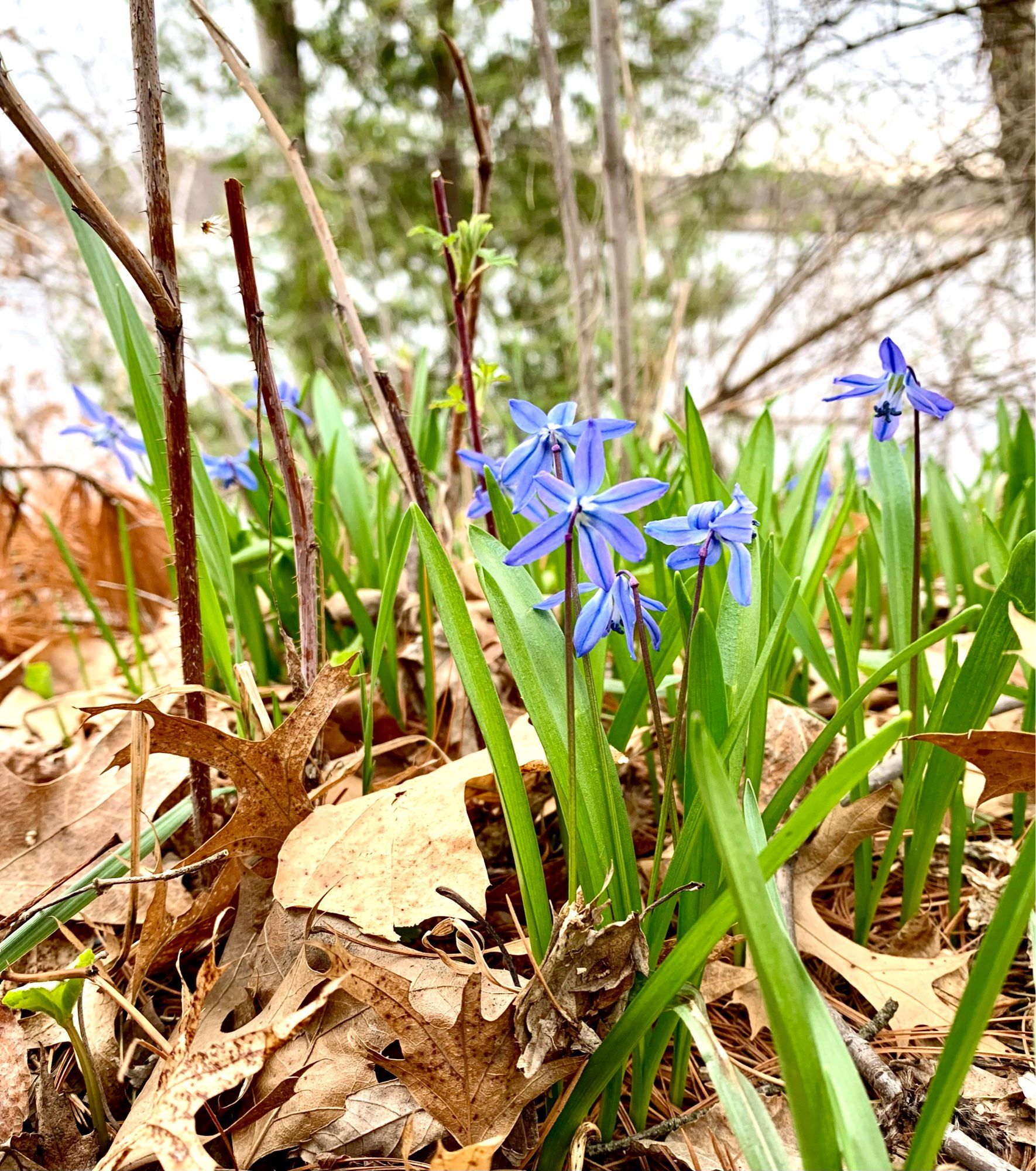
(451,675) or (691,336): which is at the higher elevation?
(691,336)

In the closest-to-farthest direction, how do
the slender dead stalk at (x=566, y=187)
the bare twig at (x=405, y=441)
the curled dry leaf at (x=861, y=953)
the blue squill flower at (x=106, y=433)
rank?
the curled dry leaf at (x=861, y=953) → the bare twig at (x=405, y=441) → the blue squill flower at (x=106, y=433) → the slender dead stalk at (x=566, y=187)

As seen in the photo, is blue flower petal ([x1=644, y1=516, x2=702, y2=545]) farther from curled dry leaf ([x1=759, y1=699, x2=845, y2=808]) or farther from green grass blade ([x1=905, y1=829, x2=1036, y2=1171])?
curled dry leaf ([x1=759, y1=699, x2=845, y2=808])

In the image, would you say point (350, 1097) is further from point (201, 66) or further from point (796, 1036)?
point (201, 66)

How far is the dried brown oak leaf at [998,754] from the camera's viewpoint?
87cm

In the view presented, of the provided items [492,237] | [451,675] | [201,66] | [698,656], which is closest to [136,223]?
[201,66]

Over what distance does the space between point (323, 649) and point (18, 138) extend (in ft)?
19.0

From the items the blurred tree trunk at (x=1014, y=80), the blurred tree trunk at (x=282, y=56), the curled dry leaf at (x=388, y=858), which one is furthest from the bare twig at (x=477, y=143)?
the blurred tree trunk at (x=282, y=56)

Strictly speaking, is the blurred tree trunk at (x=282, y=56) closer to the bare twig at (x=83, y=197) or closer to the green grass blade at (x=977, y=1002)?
the bare twig at (x=83, y=197)

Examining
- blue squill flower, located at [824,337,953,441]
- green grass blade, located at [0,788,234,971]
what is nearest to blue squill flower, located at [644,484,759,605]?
blue squill flower, located at [824,337,953,441]

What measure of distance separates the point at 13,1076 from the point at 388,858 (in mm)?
462

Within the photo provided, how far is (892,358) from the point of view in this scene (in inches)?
48.1

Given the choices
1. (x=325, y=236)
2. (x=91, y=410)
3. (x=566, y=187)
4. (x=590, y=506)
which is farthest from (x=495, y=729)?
(x=566, y=187)

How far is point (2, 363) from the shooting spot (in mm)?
4777

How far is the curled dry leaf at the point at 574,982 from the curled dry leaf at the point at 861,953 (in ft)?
1.33
